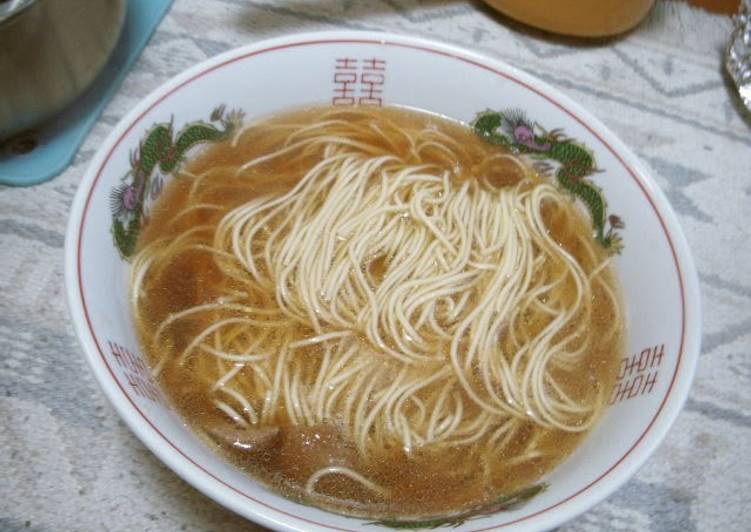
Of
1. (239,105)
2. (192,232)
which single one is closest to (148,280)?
(192,232)

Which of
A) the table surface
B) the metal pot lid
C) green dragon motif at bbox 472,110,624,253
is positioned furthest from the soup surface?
the metal pot lid

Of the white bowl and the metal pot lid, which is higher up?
the metal pot lid

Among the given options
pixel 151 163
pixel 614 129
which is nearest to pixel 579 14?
pixel 614 129

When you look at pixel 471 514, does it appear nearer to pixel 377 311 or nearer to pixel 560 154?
Result: pixel 377 311

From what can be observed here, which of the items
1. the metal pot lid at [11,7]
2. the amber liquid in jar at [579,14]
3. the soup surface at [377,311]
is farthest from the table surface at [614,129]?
the metal pot lid at [11,7]

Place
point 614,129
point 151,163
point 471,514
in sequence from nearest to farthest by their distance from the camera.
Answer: point 471,514 → point 151,163 → point 614,129

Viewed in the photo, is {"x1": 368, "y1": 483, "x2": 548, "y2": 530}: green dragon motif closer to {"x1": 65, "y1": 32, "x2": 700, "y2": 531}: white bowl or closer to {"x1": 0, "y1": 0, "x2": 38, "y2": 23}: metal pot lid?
{"x1": 65, "y1": 32, "x2": 700, "y2": 531}: white bowl
